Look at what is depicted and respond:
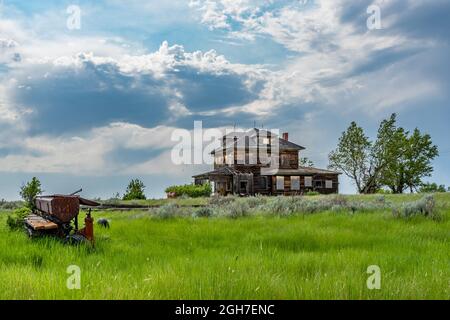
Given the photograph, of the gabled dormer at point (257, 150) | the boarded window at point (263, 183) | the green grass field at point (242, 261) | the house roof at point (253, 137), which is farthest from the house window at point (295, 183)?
the green grass field at point (242, 261)

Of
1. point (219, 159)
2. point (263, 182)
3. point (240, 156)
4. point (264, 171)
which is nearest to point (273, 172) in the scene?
point (264, 171)

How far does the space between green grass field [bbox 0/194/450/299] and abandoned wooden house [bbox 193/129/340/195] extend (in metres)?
37.3

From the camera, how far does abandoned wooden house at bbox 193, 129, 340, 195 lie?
171ft

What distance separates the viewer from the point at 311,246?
34.0 feet

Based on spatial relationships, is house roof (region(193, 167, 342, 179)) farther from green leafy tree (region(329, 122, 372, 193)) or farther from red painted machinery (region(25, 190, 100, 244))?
red painted machinery (region(25, 190, 100, 244))

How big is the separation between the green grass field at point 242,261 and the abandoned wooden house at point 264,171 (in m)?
37.3

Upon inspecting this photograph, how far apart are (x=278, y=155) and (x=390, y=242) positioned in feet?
147

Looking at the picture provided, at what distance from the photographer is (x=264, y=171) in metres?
54.2

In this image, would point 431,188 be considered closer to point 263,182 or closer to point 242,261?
point 263,182

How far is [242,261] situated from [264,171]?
46.9 metres

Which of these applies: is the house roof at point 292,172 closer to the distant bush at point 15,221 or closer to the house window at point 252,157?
the house window at point 252,157

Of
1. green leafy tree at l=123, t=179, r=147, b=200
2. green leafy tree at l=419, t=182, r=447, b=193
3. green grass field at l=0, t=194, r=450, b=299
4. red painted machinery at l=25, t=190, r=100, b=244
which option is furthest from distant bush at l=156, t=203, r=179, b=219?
green leafy tree at l=419, t=182, r=447, b=193
